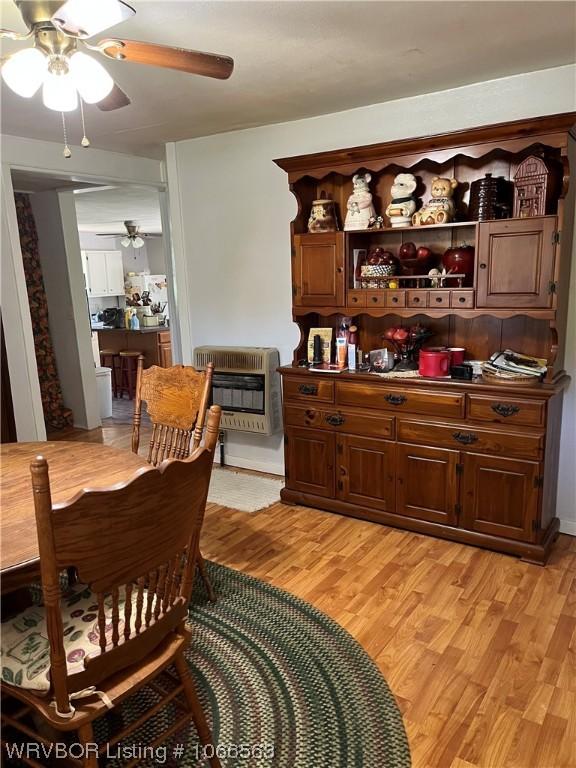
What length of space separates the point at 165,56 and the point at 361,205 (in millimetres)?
1690

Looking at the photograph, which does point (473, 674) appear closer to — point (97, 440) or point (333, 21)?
point (333, 21)

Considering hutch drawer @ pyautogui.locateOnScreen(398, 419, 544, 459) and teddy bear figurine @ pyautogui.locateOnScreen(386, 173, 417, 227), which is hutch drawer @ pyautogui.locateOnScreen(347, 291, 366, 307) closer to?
teddy bear figurine @ pyautogui.locateOnScreen(386, 173, 417, 227)

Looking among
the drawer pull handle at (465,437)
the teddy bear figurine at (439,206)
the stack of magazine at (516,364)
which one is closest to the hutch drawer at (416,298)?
the teddy bear figurine at (439,206)

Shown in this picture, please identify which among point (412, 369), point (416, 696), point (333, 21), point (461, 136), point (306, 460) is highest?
point (333, 21)

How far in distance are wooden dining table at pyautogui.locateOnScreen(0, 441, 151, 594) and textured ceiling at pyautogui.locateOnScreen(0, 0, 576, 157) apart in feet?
5.32

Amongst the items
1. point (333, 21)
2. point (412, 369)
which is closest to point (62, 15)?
point (333, 21)

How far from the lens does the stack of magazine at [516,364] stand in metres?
2.66

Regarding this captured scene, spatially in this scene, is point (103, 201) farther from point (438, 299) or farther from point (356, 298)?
point (438, 299)

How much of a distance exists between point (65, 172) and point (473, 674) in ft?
12.5

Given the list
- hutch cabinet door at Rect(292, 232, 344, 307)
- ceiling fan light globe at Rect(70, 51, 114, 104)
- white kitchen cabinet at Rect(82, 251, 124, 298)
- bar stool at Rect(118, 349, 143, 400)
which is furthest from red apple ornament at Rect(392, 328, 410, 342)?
white kitchen cabinet at Rect(82, 251, 124, 298)

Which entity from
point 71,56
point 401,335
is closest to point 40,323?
point 401,335

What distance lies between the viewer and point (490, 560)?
2.74 m

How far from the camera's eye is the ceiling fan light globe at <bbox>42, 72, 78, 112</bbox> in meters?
1.67

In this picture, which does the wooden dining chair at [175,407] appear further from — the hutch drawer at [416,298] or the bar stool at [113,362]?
the bar stool at [113,362]
